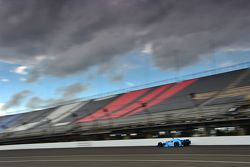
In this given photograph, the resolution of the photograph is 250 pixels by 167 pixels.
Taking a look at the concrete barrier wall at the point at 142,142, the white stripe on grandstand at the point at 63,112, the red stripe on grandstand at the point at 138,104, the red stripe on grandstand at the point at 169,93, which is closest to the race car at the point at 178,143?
the concrete barrier wall at the point at 142,142

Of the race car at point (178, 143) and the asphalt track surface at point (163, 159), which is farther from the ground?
the race car at point (178, 143)

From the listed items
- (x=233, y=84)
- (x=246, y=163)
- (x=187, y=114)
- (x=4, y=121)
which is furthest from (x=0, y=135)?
(x=246, y=163)

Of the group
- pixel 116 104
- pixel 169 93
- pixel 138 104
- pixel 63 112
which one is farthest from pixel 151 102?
pixel 63 112

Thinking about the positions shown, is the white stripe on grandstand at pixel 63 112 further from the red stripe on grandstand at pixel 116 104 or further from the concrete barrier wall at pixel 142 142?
the concrete barrier wall at pixel 142 142

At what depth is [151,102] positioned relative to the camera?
37.1 metres

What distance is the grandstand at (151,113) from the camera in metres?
28.1

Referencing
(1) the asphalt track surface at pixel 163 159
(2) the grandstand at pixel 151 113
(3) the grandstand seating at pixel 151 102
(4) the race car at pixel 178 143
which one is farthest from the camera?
(3) the grandstand seating at pixel 151 102

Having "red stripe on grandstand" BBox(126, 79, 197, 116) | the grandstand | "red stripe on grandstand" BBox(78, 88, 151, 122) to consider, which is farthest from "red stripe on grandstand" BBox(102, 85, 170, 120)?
"red stripe on grandstand" BBox(78, 88, 151, 122)

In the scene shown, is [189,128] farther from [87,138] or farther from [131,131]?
[87,138]

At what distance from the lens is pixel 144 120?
1324 inches

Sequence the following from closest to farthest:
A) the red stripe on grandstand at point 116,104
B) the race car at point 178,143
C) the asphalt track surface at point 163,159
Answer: the asphalt track surface at point 163,159 < the race car at point 178,143 < the red stripe on grandstand at point 116,104

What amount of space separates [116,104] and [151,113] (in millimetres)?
7487

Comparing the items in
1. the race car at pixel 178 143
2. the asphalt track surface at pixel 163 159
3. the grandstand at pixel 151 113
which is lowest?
the asphalt track surface at pixel 163 159

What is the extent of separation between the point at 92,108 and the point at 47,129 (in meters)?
6.26
